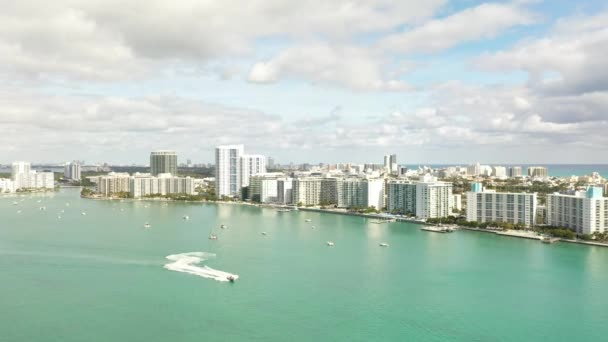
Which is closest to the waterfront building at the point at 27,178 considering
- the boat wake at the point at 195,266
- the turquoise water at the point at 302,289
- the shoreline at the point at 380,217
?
the shoreline at the point at 380,217

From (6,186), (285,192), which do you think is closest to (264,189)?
(285,192)

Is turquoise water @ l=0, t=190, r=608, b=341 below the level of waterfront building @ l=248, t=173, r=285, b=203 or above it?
below

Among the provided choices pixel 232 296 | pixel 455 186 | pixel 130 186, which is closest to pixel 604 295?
pixel 232 296

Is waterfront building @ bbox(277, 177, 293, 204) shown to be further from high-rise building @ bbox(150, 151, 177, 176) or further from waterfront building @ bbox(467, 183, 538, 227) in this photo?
high-rise building @ bbox(150, 151, 177, 176)

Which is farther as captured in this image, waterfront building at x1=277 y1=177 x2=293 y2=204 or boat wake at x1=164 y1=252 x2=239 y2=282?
waterfront building at x1=277 y1=177 x2=293 y2=204

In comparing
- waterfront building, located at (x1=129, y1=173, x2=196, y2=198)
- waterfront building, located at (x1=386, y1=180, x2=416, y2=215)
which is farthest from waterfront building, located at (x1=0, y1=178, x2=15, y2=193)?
waterfront building, located at (x1=386, y1=180, x2=416, y2=215)
